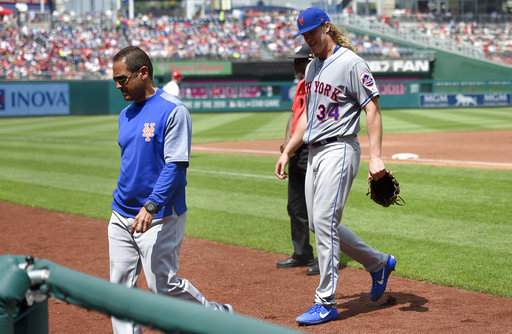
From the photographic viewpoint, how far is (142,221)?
175 inches

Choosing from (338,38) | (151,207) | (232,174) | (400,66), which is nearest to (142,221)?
(151,207)

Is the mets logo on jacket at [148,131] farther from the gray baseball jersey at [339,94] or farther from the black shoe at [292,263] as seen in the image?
the black shoe at [292,263]

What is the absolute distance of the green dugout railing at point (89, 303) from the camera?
1898mm

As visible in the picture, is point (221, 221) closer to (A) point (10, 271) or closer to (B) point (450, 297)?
(B) point (450, 297)

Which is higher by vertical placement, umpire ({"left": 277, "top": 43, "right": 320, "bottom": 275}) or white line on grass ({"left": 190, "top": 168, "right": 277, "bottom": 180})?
umpire ({"left": 277, "top": 43, "right": 320, "bottom": 275})

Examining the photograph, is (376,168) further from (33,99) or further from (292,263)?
(33,99)

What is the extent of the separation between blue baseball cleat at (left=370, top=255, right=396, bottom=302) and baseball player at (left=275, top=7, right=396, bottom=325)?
55cm

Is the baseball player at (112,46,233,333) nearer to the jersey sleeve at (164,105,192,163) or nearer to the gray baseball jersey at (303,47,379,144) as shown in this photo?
the jersey sleeve at (164,105,192,163)

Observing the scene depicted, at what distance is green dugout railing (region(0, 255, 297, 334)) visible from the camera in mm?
1898

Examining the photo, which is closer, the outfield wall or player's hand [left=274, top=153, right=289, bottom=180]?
player's hand [left=274, top=153, right=289, bottom=180]

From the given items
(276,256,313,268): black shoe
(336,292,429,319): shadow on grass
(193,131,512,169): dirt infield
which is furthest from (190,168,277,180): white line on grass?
(336,292,429,319): shadow on grass

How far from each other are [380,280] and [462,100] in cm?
3342

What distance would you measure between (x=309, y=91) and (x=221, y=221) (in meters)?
4.70

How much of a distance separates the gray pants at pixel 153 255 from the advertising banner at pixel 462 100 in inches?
1365
